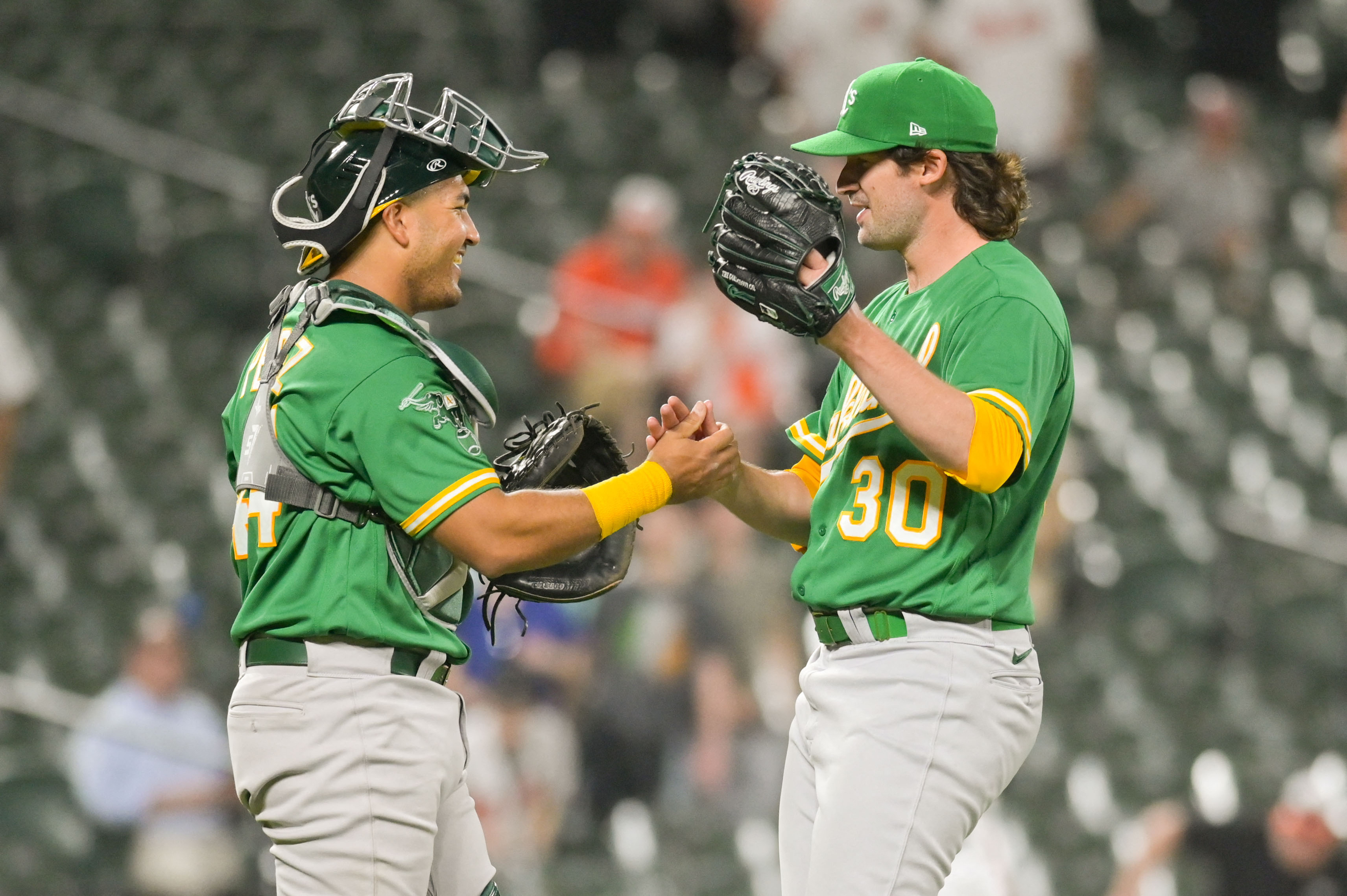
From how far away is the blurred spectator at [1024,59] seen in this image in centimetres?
766

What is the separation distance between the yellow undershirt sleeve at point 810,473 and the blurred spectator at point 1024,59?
473 cm

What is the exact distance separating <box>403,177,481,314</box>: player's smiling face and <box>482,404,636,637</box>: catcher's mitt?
0.31 m

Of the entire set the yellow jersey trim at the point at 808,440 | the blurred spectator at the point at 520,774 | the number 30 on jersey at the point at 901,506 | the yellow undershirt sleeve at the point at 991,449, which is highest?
the yellow undershirt sleeve at the point at 991,449

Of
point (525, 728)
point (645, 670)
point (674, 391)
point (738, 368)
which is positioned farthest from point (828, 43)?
point (525, 728)

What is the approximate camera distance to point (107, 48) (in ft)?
26.8

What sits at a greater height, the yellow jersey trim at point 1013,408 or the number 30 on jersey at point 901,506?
the yellow jersey trim at point 1013,408

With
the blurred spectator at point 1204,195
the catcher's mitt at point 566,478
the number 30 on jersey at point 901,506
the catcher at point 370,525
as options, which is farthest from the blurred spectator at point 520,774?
the blurred spectator at point 1204,195

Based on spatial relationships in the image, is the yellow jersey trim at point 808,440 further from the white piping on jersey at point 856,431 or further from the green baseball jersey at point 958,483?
the green baseball jersey at point 958,483

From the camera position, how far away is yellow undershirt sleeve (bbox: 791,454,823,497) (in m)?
3.06

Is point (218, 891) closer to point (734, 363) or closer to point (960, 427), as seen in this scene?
point (734, 363)

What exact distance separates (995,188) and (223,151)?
5781 millimetres

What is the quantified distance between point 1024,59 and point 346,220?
19.1ft

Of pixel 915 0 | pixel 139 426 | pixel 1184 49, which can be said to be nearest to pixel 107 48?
pixel 139 426

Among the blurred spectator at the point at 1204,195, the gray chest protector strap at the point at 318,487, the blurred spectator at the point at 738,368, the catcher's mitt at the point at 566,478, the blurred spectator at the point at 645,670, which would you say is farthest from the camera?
the blurred spectator at the point at 1204,195
